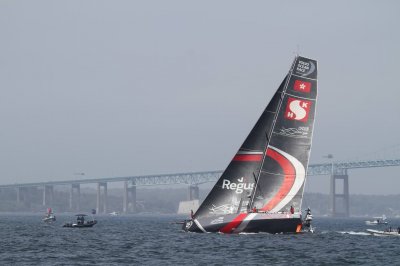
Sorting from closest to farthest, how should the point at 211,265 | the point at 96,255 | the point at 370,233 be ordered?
the point at 211,265 < the point at 96,255 < the point at 370,233

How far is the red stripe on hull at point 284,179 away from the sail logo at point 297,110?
86.3 inches

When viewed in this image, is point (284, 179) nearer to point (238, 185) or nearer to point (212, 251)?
point (238, 185)

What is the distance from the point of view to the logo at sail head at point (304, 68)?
4746 cm

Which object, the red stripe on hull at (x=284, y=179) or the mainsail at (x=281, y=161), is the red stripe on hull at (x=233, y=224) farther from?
the red stripe on hull at (x=284, y=179)

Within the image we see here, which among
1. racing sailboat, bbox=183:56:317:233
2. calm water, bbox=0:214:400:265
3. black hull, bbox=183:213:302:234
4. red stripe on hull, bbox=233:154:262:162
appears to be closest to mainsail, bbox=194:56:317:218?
racing sailboat, bbox=183:56:317:233

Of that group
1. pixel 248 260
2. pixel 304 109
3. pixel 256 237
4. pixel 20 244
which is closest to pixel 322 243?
pixel 256 237

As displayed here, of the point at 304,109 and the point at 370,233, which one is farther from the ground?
the point at 304,109

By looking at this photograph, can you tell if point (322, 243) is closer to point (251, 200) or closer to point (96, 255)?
point (251, 200)

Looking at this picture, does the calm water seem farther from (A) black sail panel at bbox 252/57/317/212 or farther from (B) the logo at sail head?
(B) the logo at sail head

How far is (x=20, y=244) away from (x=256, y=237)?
41.6ft

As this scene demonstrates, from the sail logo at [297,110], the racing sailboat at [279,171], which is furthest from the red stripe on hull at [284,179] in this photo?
the sail logo at [297,110]

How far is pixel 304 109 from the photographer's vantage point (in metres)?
47.6

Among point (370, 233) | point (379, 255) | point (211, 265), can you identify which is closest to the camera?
point (211, 265)

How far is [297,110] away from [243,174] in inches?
182
